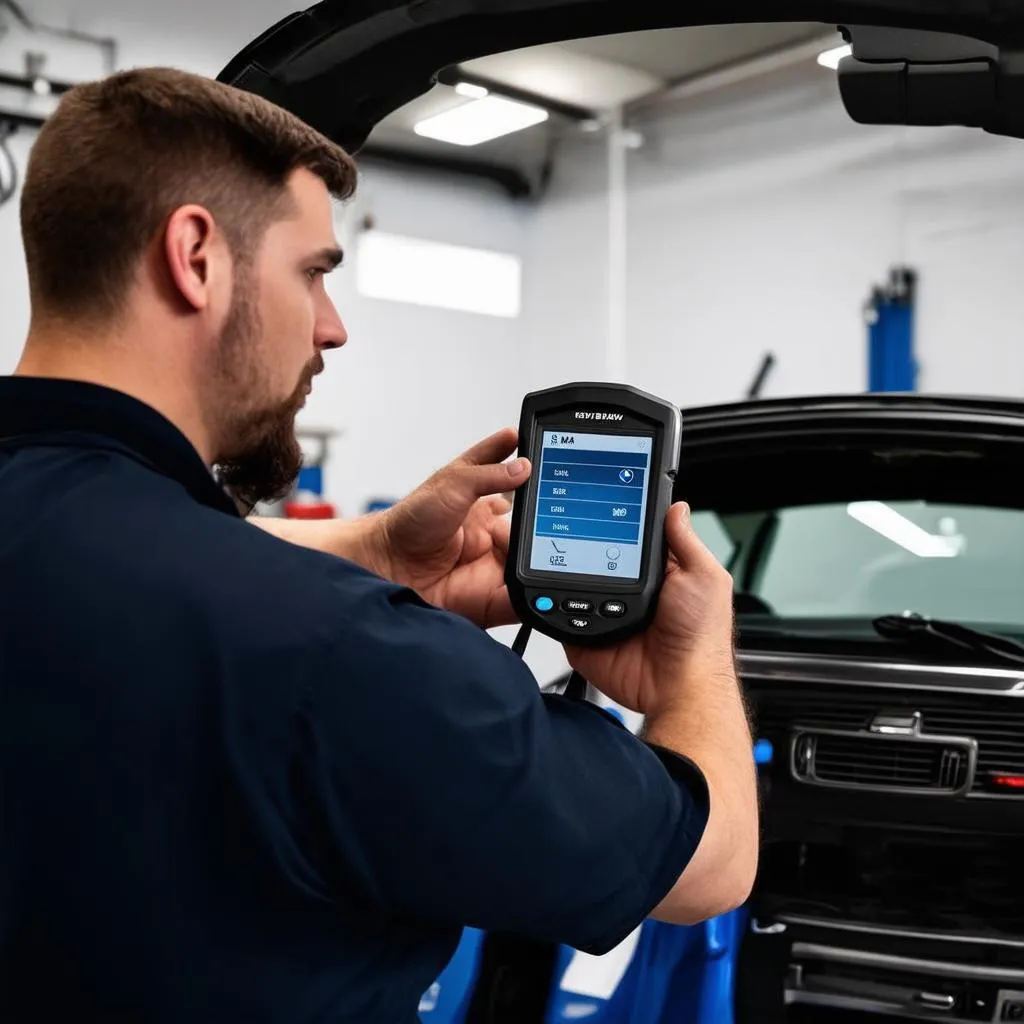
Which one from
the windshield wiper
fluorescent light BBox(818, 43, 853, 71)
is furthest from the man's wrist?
fluorescent light BBox(818, 43, 853, 71)

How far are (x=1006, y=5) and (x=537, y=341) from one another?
724 cm

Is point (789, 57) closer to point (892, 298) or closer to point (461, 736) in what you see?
point (892, 298)

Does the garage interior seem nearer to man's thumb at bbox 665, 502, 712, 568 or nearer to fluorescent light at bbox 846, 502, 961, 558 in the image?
fluorescent light at bbox 846, 502, 961, 558

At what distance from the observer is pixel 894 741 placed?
5.54 feet

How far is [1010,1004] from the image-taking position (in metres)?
1.53

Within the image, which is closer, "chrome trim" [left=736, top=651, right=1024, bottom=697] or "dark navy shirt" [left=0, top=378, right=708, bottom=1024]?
"dark navy shirt" [left=0, top=378, right=708, bottom=1024]

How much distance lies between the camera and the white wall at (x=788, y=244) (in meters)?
6.06

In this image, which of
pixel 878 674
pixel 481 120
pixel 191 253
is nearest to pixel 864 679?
pixel 878 674

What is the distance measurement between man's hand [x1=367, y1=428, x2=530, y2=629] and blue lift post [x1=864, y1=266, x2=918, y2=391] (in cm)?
521

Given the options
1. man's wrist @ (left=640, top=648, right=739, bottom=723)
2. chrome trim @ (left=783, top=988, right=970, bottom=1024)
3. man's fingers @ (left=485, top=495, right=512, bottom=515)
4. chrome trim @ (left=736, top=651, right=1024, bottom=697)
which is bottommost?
chrome trim @ (left=783, top=988, right=970, bottom=1024)

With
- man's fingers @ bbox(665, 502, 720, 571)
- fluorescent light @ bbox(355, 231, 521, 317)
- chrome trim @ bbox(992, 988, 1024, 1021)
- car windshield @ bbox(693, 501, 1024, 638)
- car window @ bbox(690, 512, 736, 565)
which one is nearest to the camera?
man's fingers @ bbox(665, 502, 720, 571)

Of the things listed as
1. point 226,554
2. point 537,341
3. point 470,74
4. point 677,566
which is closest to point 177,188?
point 226,554

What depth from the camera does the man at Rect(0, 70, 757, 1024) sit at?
703 millimetres

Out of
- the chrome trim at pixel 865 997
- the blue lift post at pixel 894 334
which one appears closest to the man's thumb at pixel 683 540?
the chrome trim at pixel 865 997
